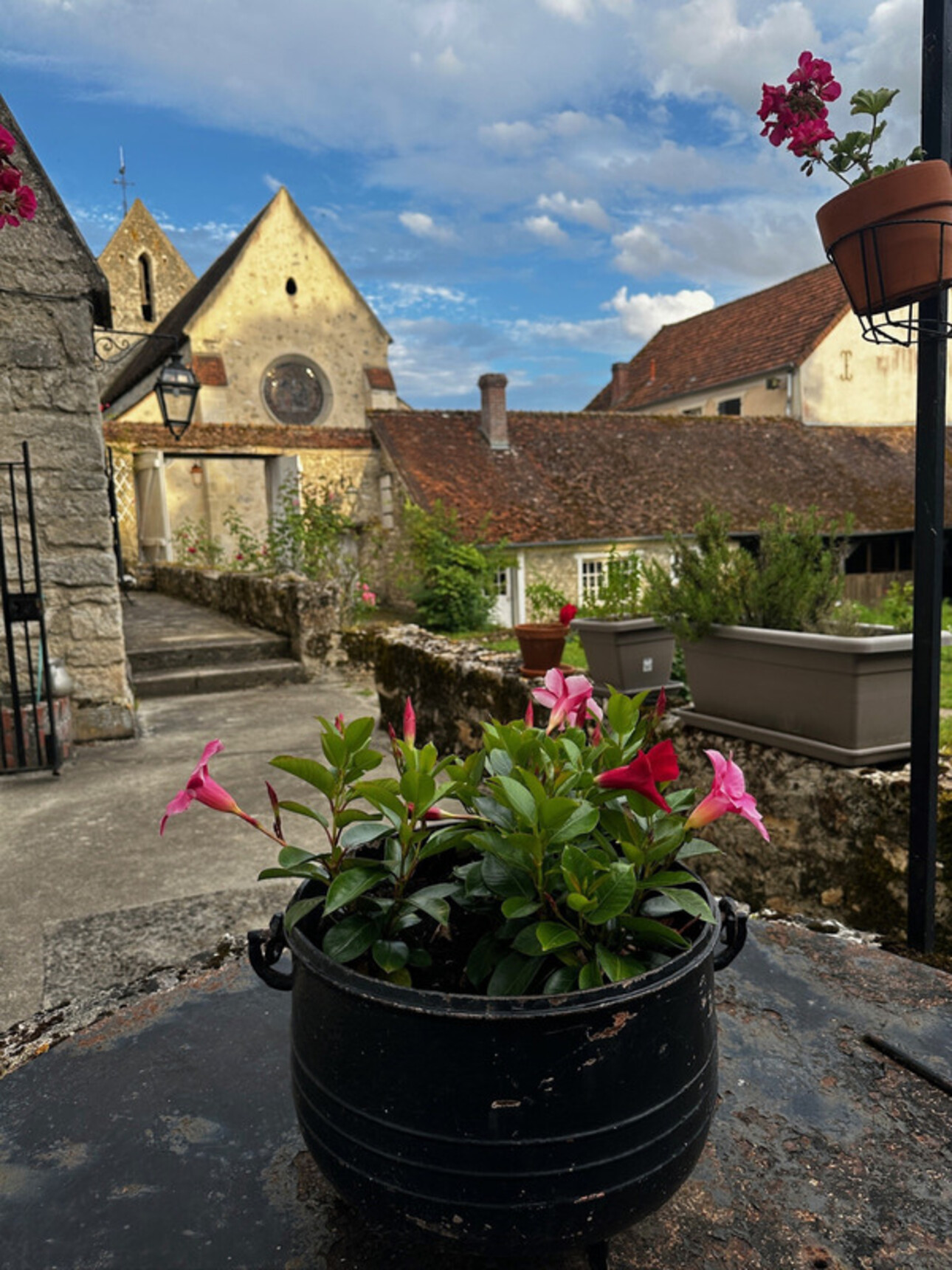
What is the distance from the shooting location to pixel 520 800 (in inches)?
35.9

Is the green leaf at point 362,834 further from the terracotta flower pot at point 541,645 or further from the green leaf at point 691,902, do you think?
the terracotta flower pot at point 541,645

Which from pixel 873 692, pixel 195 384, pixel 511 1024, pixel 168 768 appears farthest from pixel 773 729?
pixel 195 384

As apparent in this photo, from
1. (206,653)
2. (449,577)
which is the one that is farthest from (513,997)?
(449,577)

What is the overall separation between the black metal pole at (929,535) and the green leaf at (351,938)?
57.0 inches

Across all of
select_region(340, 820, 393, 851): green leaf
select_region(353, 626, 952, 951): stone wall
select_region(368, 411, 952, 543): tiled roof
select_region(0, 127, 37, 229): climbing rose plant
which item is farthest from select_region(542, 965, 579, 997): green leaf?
select_region(368, 411, 952, 543): tiled roof

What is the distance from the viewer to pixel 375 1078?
2.93ft

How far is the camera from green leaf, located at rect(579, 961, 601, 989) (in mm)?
898

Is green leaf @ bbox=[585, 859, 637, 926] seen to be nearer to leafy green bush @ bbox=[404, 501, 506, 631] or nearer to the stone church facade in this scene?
leafy green bush @ bbox=[404, 501, 506, 631]

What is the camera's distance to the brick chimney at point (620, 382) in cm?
2652

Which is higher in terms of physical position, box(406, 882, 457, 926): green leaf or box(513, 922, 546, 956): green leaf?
box(406, 882, 457, 926): green leaf

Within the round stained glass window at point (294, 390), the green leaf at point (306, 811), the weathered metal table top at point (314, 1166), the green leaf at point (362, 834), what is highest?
the round stained glass window at point (294, 390)

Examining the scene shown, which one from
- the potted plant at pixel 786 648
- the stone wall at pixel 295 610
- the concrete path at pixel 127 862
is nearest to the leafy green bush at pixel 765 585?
the potted plant at pixel 786 648

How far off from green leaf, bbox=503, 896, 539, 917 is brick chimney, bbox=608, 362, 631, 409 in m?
27.0

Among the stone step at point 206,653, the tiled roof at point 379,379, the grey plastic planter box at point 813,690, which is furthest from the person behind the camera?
the tiled roof at point 379,379
